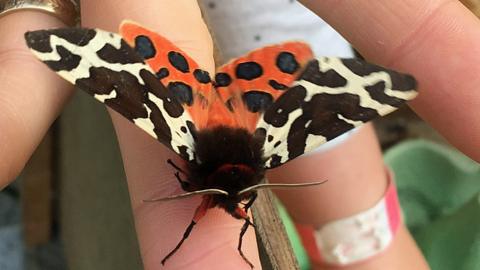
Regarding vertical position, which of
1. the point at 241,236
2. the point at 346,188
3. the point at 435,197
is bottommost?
the point at 435,197

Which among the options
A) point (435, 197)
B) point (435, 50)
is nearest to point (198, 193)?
point (435, 50)

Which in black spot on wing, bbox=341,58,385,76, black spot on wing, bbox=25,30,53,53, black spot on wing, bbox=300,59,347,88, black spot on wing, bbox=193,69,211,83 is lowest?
black spot on wing, bbox=193,69,211,83

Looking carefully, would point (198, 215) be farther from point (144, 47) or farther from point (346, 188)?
point (346, 188)

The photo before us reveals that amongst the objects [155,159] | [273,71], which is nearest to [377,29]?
[273,71]

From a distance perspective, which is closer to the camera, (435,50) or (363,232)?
(435,50)

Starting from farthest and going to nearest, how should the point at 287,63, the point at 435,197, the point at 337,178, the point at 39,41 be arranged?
the point at 435,197 → the point at 337,178 → the point at 287,63 → the point at 39,41

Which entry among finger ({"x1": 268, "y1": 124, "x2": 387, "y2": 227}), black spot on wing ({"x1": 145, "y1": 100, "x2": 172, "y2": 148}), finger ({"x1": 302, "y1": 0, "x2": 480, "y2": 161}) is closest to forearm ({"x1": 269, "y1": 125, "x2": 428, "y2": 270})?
finger ({"x1": 268, "y1": 124, "x2": 387, "y2": 227})

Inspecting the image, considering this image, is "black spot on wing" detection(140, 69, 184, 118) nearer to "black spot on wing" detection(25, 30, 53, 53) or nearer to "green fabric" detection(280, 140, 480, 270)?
"black spot on wing" detection(25, 30, 53, 53)
